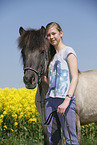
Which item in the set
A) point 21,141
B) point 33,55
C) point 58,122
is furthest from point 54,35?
point 21,141

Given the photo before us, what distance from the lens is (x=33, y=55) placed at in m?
2.86

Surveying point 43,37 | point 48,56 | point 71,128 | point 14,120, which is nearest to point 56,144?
point 71,128

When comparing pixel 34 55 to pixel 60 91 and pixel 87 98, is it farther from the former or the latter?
pixel 87 98

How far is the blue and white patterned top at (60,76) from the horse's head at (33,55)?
397 mm

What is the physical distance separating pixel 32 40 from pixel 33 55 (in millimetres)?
280

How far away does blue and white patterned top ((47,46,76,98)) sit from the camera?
2.31 m

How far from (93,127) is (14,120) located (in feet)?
8.50

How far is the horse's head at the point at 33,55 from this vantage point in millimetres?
2743

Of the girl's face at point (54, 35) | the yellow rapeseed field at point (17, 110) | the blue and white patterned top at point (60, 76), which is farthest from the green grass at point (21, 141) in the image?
the girl's face at point (54, 35)

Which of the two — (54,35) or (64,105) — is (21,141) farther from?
(54,35)

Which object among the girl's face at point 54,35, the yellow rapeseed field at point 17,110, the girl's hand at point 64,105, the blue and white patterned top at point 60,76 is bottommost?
the yellow rapeseed field at point 17,110

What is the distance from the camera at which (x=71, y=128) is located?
2.36 m

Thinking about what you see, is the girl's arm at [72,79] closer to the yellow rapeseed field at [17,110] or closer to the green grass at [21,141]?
the green grass at [21,141]

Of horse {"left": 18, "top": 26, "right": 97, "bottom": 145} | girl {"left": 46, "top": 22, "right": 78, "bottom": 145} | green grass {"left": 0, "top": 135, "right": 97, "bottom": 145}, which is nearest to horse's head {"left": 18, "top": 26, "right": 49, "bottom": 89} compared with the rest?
horse {"left": 18, "top": 26, "right": 97, "bottom": 145}
